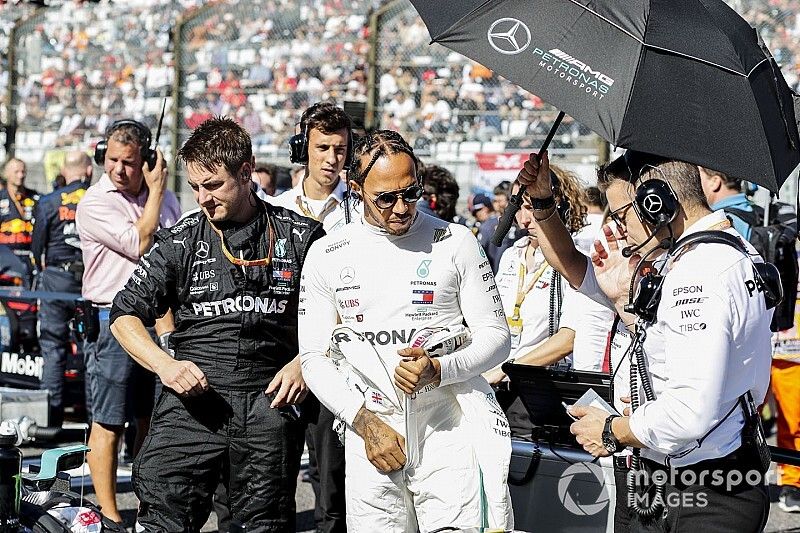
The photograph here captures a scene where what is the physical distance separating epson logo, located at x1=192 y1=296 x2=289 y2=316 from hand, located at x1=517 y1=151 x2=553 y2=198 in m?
1.05

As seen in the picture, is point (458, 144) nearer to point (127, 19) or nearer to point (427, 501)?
point (127, 19)

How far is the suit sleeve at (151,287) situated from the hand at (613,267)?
161 centimetres

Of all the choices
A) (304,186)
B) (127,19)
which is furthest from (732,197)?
(127,19)

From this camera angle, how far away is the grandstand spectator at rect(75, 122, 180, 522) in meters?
5.93

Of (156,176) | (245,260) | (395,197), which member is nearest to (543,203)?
(395,197)

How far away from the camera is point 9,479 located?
10.9 ft

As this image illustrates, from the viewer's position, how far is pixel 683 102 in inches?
128

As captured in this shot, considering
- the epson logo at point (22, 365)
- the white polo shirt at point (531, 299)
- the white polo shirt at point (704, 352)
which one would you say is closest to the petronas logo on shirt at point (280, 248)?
the white polo shirt at point (704, 352)

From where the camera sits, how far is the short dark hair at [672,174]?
3068mm

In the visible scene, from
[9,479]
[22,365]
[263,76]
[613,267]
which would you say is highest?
[263,76]

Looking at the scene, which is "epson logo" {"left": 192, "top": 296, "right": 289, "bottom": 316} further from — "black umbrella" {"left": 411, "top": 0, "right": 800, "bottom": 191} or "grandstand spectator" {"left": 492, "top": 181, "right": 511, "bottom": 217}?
"grandstand spectator" {"left": 492, "top": 181, "right": 511, "bottom": 217}

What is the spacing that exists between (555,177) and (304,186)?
1.33 metres

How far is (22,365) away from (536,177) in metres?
5.97

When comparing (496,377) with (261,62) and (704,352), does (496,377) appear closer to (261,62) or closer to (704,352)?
(704,352)
